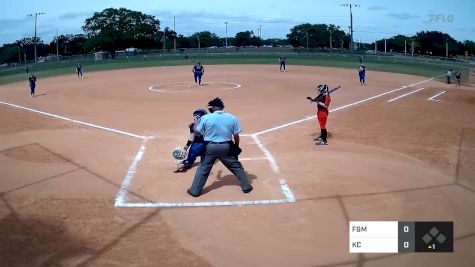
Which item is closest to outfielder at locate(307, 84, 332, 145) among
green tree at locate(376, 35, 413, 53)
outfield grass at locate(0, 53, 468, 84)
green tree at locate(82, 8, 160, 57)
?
outfield grass at locate(0, 53, 468, 84)

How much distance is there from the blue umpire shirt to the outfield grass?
115 ft

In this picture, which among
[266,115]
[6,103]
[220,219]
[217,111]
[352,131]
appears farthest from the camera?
[6,103]

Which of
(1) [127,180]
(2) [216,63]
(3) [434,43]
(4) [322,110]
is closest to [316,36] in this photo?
(3) [434,43]

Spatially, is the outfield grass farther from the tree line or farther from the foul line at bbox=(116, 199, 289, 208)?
the foul line at bbox=(116, 199, 289, 208)

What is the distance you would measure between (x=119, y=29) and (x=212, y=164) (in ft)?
320

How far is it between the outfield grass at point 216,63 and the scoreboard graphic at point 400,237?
35733mm

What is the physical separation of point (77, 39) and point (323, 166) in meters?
138

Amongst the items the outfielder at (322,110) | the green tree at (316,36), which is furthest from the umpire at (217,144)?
the green tree at (316,36)

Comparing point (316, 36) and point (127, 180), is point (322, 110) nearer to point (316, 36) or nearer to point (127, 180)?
point (127, 180)

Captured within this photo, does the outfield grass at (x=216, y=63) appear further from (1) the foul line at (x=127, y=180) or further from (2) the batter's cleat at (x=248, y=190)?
(2) the batter's cleat at (x=248, y=190)

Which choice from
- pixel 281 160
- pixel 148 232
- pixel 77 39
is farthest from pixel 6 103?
pixel 77 39

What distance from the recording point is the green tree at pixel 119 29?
92.8 meters

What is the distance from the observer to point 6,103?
22578mm

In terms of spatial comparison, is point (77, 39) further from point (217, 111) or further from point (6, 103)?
point (217, 111)
